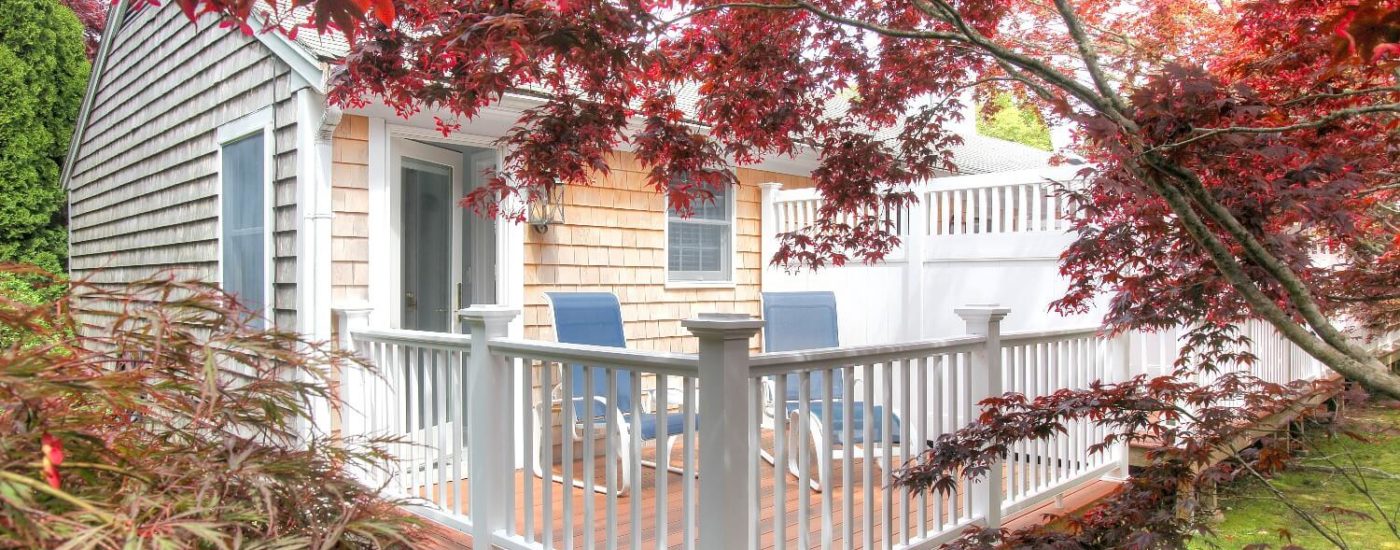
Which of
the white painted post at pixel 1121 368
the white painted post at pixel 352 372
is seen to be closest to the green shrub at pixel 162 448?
the white painted post at pixel 352 372

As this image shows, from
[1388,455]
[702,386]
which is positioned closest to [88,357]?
[702,386]

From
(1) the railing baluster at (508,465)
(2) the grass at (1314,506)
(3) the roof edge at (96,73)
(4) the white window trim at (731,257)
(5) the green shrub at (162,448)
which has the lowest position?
(2) the grass at (1314,506)

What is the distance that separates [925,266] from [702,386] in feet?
15.7

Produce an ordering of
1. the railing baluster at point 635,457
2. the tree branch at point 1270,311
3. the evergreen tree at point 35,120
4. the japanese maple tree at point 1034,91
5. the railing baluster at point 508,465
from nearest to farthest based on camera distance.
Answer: the tree branch at point 1270,311
the japanese maple tree at point 1034,91
the railing baluster at point 635,457
the railing baluster at point 508,465
the evergreen tree at point 35,120

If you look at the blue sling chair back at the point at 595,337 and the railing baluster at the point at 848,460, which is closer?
the railing baluster at the point at 848,460

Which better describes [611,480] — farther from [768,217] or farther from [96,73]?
[96,73]

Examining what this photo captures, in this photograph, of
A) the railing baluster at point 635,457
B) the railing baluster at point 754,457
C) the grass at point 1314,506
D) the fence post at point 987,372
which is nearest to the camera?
the railing baluster at point 754,457

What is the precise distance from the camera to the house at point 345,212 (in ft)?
16.1

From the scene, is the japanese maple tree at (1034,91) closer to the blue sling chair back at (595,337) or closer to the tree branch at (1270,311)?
the tree branch at (1270,311)

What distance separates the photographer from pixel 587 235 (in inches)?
241

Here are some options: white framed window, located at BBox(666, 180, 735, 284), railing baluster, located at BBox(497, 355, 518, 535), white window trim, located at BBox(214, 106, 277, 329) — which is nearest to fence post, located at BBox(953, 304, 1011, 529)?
railing baluster, located at BBox(497, 355, 518, 535)

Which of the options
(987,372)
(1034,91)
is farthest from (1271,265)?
(987,372)

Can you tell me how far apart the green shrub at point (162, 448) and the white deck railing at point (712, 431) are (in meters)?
0.27

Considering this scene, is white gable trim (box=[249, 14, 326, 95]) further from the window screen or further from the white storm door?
the white storm door
